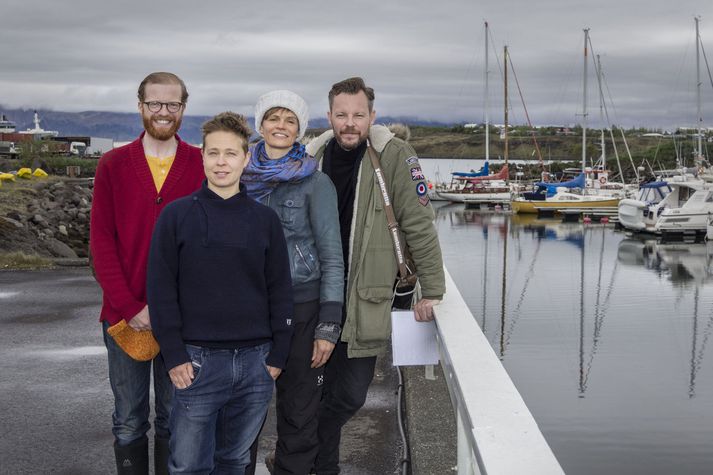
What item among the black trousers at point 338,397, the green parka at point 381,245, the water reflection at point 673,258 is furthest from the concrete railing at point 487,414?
the water reflection at point 673,258

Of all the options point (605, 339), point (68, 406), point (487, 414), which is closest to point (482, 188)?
point (605, 339)

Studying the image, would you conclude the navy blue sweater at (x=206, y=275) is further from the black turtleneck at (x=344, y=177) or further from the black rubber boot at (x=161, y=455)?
the black rubber boot at (x=161, y=455)

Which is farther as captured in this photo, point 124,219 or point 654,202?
point 654,202

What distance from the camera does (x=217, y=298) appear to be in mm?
3152

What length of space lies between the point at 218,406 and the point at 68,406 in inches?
111

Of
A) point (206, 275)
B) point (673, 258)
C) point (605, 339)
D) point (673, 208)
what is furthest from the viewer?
point (673, 208)

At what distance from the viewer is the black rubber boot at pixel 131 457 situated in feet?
12.3

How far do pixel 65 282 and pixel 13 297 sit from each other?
121 centimetres

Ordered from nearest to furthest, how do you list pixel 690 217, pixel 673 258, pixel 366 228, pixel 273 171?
pixel 273 171 → pixel 366 228 → pixel 673 258 → pixel 690 217

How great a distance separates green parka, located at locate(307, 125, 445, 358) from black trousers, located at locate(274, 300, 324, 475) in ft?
0.87

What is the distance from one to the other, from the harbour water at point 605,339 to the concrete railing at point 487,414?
931 centimetres

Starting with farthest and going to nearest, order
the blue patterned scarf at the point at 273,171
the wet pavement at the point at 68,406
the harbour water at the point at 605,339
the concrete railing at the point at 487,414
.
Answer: the harbour water at the point at 605,339 < the wet pavement at the point at 68,406 < the blue patterned scarf at the point at 273,171 < the concrete railing at the point at 487,414

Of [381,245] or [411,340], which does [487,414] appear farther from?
[411,340]

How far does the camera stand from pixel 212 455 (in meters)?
3.30
